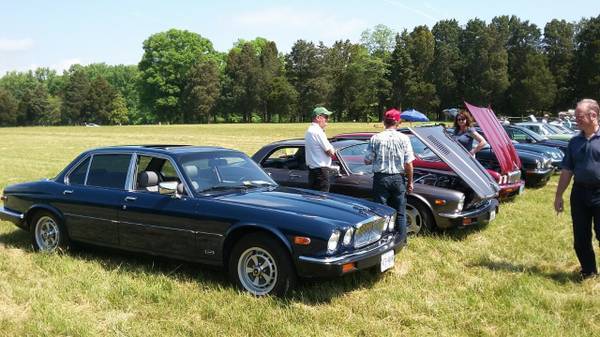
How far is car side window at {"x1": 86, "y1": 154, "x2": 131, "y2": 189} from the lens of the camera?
19.6ft

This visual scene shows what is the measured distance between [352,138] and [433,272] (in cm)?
395

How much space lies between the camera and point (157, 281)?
535 cm

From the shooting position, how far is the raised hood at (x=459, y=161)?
7.60m

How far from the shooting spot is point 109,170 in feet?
20.1

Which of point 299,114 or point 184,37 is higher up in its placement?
point 184,37

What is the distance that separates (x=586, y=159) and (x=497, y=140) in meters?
5.53

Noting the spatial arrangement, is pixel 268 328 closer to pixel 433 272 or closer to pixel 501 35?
pixel 433 272

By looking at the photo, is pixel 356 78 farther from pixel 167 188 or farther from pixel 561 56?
pixel 167 188

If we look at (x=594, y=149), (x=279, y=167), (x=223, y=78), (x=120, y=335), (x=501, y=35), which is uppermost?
(x=501, y=35)

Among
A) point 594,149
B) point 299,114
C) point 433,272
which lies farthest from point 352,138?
point 299,114

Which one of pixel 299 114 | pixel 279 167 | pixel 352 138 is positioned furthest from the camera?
pixel 299 114

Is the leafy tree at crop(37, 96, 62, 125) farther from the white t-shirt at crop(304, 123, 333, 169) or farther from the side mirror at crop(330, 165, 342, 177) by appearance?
the white t-shirt at crop(304, 123, 333, 169)

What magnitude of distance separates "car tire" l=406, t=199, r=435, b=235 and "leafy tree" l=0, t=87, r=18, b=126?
113m

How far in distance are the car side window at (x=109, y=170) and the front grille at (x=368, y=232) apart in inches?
107
